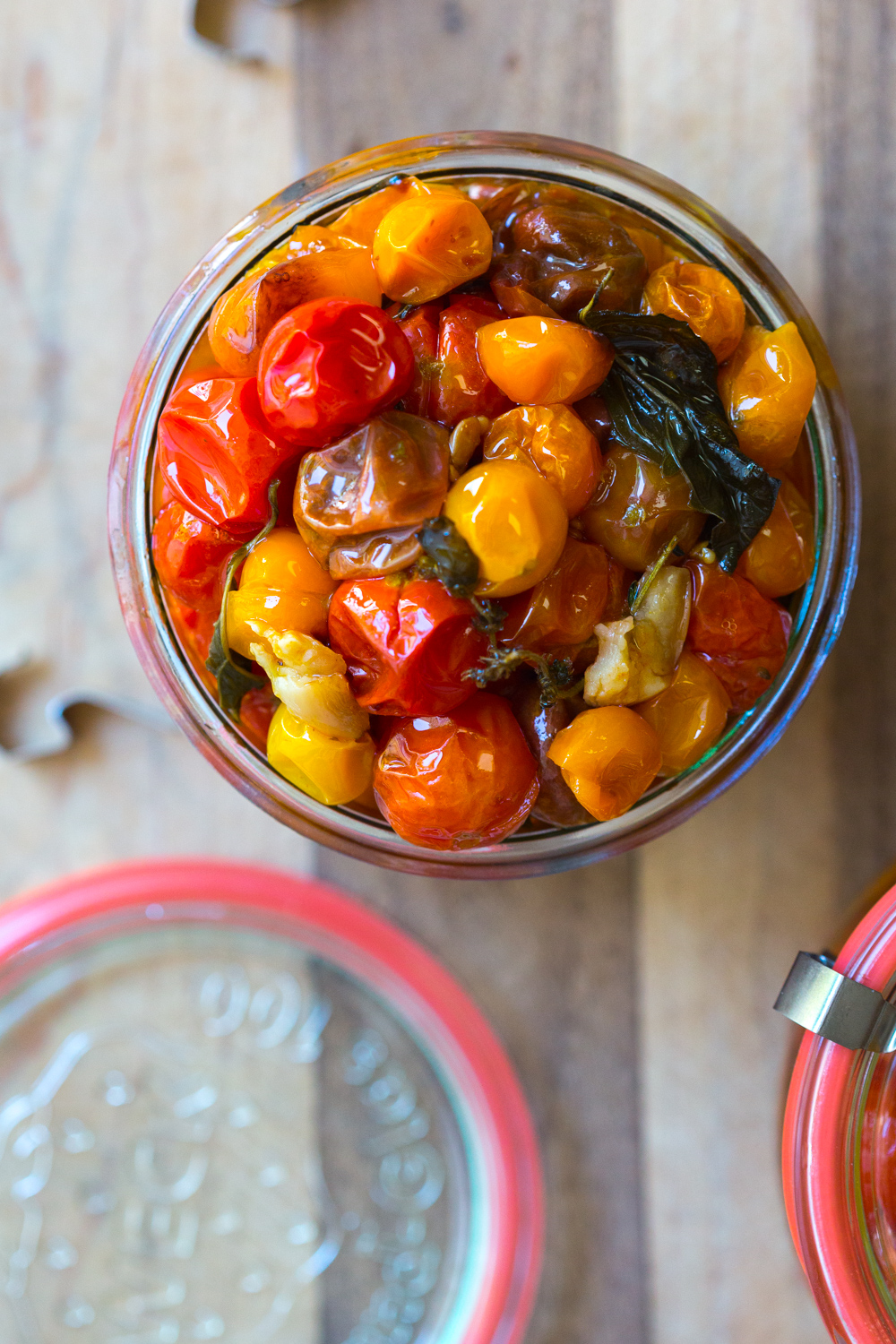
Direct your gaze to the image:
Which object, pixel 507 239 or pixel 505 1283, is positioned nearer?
pixel 507 239

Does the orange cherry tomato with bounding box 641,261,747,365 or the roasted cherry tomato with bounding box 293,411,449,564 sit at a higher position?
the orange cherry tomato with bounding box 641,261,747,365

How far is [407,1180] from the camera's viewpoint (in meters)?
0.88

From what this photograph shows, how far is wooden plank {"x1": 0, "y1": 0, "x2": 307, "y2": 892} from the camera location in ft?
2.61

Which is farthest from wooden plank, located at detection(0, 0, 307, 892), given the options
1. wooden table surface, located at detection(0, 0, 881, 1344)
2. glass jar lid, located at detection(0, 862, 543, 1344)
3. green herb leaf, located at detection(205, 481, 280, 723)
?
green herb leaf, located at detection(205, 481, 280, 723)

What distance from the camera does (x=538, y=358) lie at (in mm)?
493

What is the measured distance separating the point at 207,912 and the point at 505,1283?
0.39 m

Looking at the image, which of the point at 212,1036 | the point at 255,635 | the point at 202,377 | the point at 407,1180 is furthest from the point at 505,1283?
the point at 202,377

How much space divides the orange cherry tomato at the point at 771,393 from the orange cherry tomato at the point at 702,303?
16mm

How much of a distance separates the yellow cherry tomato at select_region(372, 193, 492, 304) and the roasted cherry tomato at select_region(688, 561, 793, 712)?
193 mm

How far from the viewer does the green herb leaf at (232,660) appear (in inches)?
21.0

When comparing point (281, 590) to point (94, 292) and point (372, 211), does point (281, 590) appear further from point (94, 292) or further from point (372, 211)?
point (94, 292)

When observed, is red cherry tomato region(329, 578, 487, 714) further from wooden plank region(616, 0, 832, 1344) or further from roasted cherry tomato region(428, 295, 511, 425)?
wooden plank region(616, 0, 832, 1344)

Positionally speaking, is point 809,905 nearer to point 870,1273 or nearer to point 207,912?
point 870,1273

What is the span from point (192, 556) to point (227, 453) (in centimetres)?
6
